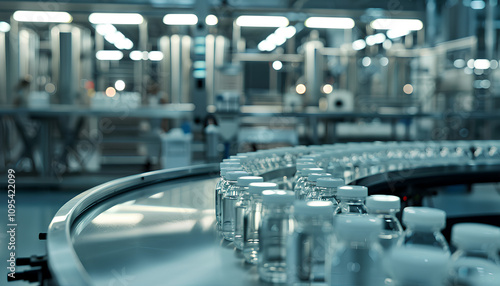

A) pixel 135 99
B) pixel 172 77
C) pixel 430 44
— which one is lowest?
pixel 135 99

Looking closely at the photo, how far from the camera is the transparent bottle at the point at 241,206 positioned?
0.71 metres

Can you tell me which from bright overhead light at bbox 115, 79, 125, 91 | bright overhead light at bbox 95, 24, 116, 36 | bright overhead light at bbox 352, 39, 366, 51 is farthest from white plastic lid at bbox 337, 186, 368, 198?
bright overhead light at bbox 352, 39, 366, 51

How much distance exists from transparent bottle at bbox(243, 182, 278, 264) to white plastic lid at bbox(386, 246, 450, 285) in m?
0.30

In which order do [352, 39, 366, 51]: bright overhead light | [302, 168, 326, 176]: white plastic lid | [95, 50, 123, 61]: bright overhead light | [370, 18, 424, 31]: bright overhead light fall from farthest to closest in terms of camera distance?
1. [352, 39, 366, 51]: bright overhead light
2. [95, 50, 123, 61]: bright overhead light
3. [370, 18, 424, 31]: bright overhead light
4. [302, 168, 326, 176]: white plastic lid

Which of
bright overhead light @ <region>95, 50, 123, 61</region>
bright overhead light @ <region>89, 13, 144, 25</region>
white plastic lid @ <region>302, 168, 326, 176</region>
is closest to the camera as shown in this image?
white plastic lid @ <region>302, 168, 326, 176</region>

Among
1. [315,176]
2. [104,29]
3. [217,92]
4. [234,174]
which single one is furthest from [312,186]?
[104,29]

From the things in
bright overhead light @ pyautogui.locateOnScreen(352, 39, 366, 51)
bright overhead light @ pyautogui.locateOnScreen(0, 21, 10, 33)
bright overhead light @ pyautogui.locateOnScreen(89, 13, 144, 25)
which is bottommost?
bright overhead light @ pyautogui.locateOnScreen(89, 13, 144, 25)

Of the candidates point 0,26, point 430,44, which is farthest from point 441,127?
point 0,26

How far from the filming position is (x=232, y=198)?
828 mm

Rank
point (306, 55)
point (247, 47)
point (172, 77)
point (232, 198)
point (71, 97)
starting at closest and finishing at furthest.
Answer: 1. point (232, 198)
2. point (71, 97)
3. point (306, 55)
4. point (172, 77)
5. point (247, 47)

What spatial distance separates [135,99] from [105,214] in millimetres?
4511

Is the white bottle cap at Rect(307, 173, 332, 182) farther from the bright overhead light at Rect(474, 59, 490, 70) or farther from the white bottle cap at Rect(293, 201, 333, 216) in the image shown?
the bright overhead light at Rect(474, 59, 490, 70)

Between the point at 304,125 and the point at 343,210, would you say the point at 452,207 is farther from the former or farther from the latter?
the point at 304,125

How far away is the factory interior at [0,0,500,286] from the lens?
736 mm
